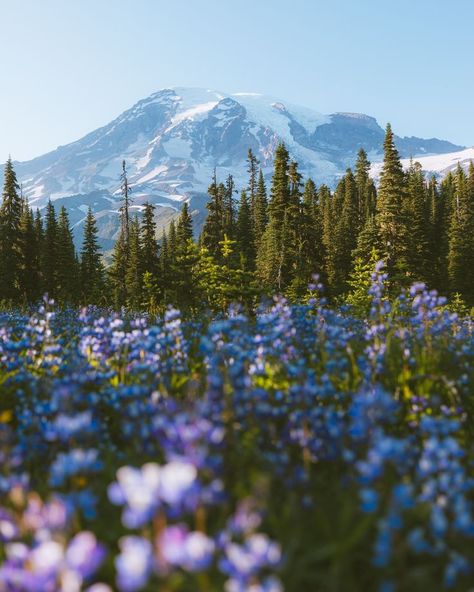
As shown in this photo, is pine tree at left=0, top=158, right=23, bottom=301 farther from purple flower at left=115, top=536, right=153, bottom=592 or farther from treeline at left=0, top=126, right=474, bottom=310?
purple flower at left=115, top=536, right=153, bottom=592

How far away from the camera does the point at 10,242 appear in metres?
48.7

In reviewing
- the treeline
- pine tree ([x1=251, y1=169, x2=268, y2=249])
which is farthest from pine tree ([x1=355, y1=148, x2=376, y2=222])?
the treeline

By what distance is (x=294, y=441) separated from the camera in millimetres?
3840

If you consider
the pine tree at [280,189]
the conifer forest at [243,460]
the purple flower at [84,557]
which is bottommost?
the conifer forest at [243,460]

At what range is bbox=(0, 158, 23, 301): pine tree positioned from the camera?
4650cm

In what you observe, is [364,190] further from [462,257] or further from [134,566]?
[134,566]

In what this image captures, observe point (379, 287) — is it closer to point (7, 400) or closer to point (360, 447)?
point (360, 447)

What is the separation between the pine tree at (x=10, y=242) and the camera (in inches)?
1831

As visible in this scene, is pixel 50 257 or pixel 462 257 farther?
pixel 462 257

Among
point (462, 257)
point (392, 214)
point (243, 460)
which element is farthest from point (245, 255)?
point (243, 460)

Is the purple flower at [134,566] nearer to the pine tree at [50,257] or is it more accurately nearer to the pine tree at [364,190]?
the pine tree at [50,257]

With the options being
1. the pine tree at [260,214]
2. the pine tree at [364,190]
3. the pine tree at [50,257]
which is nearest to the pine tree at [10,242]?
the pine tree at [50,257]

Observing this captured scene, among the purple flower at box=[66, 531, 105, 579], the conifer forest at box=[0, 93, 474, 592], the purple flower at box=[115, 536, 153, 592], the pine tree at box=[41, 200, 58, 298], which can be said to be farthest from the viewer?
the pine tree at box=[41, 200, 58, 298]

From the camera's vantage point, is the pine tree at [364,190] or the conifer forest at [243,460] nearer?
the conifer forest at [243,460]
